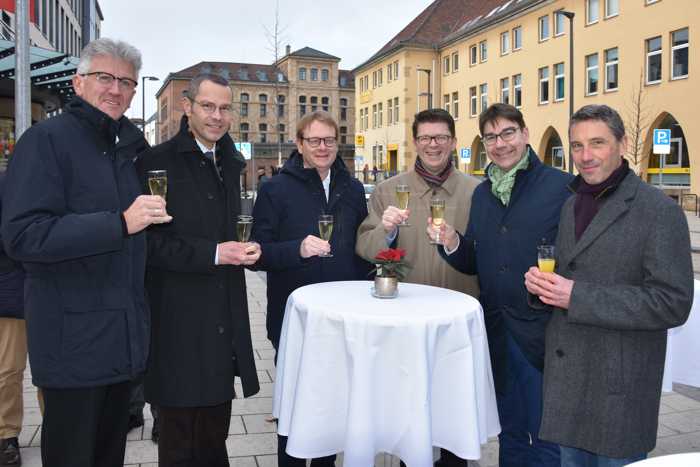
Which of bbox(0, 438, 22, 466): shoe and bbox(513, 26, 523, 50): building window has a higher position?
bbox(513, 26, 523, 50): building window

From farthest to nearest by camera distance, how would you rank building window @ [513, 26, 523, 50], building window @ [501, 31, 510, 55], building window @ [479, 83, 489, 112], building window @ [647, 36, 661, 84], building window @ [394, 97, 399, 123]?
building window @ [394, 97, 399, 123], building window @ [479, 83, 489, 112], building window @ [501, 31, 510, 55], building window @ [513, 26, 523, 50], building window @ [647, 36, 661, 84]

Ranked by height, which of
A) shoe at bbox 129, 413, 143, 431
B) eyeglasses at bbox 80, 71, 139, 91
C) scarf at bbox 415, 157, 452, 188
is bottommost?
shoe at bbox 129, 413, 143, 431

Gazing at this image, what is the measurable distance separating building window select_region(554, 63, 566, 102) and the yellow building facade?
6 centimetres

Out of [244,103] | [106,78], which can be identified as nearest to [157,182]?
[106,78]

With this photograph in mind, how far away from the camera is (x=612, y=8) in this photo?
32.1m

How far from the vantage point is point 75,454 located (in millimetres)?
2852

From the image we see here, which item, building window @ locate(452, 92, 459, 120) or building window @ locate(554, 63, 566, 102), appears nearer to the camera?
building window @ locate(554, 63, 566, 102)

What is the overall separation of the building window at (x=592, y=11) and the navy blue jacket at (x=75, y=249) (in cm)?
3468

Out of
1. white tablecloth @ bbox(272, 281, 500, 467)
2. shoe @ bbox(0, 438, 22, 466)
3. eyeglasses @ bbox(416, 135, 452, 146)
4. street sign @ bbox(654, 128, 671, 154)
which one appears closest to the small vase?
white tablecloth @ bbox(272, 281, 500, 467)

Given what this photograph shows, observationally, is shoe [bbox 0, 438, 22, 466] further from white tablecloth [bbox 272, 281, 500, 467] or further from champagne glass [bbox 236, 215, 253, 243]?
champagne glass [bbox 236, 215, 253, 243]

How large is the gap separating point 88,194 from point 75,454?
1.15 meters

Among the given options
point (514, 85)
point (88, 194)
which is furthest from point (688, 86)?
point (88, 194)

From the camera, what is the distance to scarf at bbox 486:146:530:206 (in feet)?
12.1

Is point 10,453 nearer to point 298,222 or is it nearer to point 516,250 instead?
point 298,222
